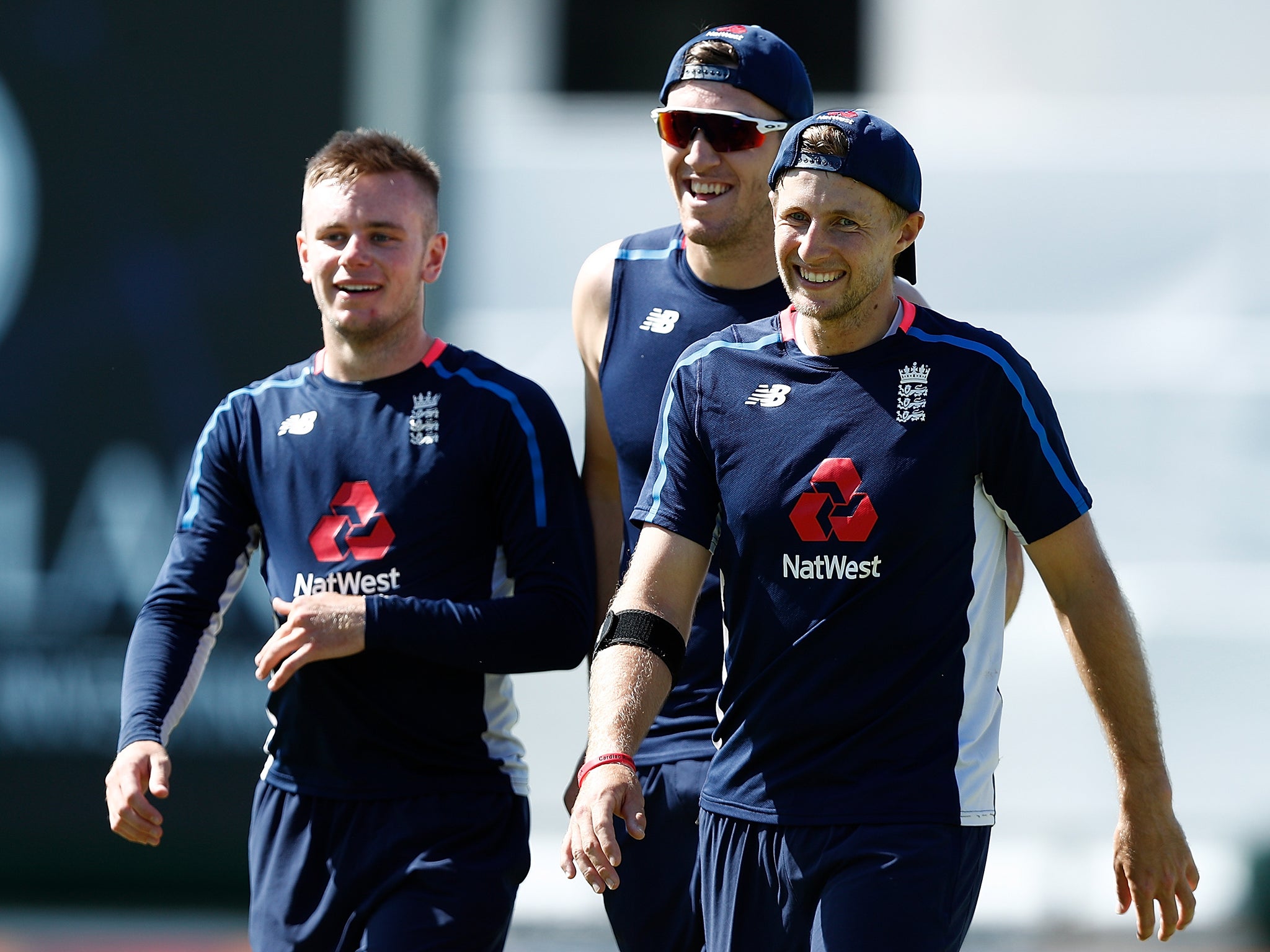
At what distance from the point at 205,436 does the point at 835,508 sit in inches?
66.1

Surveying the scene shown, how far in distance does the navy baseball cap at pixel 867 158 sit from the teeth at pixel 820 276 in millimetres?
184

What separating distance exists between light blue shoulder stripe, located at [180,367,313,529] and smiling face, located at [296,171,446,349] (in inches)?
6.4

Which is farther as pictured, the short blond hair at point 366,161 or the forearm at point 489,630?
the short blond hair at point 366,161

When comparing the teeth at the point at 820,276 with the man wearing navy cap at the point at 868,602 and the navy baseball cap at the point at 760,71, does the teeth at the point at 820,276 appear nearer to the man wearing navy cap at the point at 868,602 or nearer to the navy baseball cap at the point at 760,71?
the man wearing navy cap at the point at 868,602

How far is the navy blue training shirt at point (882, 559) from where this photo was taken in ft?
11.1

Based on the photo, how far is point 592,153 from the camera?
9.83 m

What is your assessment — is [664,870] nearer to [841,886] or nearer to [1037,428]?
[841,886]

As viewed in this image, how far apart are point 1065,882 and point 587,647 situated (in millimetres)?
5645

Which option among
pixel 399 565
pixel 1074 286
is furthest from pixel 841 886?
pixel 1074 286

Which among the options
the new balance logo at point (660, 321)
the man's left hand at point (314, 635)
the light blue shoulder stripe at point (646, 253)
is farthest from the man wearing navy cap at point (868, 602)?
the light blue shoulder stripe at point (646, 253)

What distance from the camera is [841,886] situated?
3.32m

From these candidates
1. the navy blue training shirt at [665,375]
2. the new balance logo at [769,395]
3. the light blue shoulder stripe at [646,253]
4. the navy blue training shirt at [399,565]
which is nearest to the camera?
the new balance logo at [769,395]

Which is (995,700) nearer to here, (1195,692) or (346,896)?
(346,896)

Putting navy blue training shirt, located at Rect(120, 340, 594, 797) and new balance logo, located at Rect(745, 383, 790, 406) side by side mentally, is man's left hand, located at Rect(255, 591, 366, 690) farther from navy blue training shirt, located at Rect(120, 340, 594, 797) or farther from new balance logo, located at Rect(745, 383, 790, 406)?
new balance logo, located at Rect(745, 383, 790, 406)
